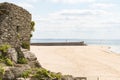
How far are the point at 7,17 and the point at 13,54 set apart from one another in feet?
7.20

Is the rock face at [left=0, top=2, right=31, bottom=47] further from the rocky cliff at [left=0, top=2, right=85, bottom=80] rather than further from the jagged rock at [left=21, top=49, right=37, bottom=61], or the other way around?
the jagged rock at [left=21, top=49, right=37, bottom=61]

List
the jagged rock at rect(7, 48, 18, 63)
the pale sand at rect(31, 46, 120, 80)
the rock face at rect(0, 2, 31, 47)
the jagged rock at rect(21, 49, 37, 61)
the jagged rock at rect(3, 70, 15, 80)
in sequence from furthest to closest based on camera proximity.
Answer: the pale sand at rect(31, 46, 120, 80), the jagged rock at rect(21, 49, 37, 61), the rock face at rect(0, 2, 31, 47), the jagged rock at rect(7, 48, 18, 63), the jagged rock at rect(3, 70, 15, 80)

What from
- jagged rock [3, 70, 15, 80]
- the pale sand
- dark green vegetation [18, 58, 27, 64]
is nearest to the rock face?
dark green vegetation [18, 58, 27, 64]

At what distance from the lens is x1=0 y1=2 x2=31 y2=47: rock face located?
70.0 feet

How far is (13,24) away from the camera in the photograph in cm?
2177

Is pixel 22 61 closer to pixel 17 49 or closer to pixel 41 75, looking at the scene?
pixel 17 49

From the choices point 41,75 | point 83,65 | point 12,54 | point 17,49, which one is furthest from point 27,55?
point 83,65

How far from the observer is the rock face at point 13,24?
70.0ft

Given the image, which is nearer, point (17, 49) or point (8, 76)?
point (8, 76)

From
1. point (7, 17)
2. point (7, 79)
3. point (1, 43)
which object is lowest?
point (7, 79)

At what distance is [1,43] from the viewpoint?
21.2 meters

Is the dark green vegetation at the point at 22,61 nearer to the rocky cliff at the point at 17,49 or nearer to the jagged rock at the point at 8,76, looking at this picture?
the rocky cliff at the point at 17,49

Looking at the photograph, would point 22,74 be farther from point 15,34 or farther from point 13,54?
point 15,34

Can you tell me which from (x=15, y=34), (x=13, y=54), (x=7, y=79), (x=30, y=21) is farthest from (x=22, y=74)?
(x=30, y=21)
